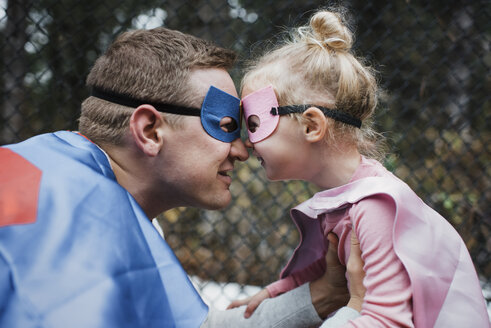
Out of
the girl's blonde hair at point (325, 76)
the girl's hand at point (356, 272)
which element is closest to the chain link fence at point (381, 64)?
the girl's blonde hair at point (325, 76)

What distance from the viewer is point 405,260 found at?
4.24 ft

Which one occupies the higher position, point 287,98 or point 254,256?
point 287,98

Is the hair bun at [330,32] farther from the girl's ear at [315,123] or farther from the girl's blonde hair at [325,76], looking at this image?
the girl's ear at [315,123]

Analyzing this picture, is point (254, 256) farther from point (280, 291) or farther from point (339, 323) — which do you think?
point (339, 323)

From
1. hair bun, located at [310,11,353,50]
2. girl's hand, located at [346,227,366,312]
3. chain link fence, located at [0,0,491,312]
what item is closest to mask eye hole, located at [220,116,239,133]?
hair bun, located at [310,11,353,50]

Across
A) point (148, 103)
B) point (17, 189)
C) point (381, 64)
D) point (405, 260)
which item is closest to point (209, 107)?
point (148, 103)

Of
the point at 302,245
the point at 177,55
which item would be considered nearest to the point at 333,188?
the point at 302,245

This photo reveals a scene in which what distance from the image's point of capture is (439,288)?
134 centimetres

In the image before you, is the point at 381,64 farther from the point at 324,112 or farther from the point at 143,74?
the point at 143,74

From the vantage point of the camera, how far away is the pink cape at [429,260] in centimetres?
131

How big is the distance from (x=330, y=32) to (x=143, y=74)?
71 cm

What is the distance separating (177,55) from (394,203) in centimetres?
91

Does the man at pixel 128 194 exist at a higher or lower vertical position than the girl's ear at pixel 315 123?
lower

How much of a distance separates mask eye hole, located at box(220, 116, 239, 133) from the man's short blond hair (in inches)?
4.8
